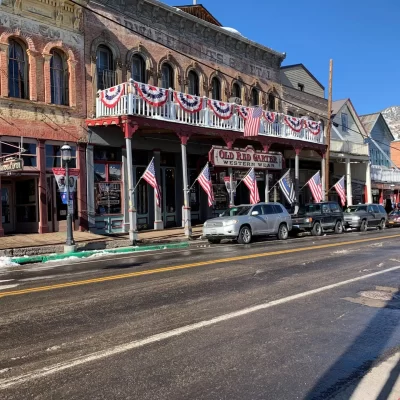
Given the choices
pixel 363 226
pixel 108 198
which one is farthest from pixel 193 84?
pixel 363 226

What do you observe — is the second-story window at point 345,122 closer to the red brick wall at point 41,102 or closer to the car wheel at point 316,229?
the car wheel at point 316,229

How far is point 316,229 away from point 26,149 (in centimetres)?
1371

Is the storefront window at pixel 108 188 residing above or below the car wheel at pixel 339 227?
above

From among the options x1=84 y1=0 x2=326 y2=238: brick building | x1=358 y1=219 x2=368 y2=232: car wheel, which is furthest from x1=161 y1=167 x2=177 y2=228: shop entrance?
x1=358 y1=219 x2=368 y2=232: car wheel

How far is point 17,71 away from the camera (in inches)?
685

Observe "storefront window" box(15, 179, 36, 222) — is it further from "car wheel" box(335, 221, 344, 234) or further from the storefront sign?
"car wheel" box(335, 221, 344, 234)

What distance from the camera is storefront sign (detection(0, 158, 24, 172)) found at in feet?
45.6

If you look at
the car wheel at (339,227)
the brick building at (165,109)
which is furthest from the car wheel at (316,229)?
the brick building at (165,109)

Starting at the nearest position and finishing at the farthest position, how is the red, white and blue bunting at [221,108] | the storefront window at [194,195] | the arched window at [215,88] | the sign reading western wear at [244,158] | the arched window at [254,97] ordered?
1. the sign reading western wear at [244,158]
2. the red, white and blue bunting at [221,108]
3. the storefront window at [194,195]
4. the arched window at [215,88]
5. the arched window at [254,97]

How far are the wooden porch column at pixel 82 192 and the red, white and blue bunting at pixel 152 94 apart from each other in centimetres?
328

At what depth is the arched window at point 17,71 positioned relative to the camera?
17.2m

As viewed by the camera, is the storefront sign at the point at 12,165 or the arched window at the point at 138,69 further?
the arched window at the point at 138,69

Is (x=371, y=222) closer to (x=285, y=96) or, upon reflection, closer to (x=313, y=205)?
(x=313, y=205)

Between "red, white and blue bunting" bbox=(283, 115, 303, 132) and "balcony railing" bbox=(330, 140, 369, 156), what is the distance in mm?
6536
